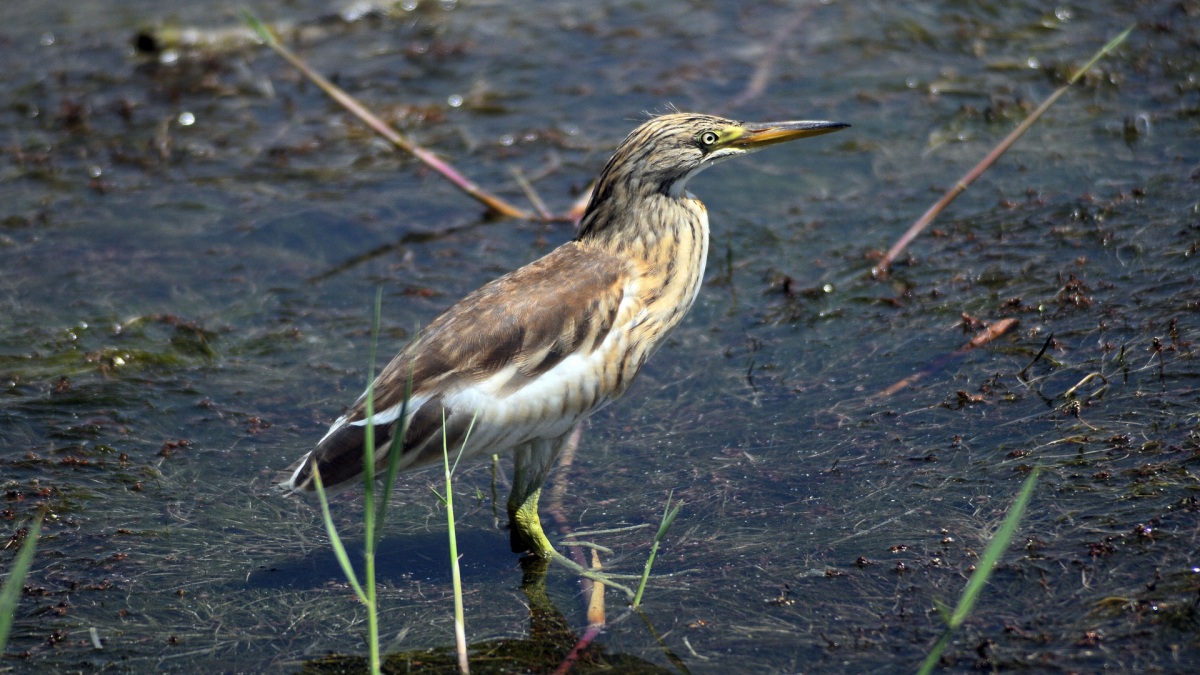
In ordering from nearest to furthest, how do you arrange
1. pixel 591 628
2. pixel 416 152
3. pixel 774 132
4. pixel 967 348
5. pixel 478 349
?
pixel 591 628, pixel 478 349, pixel 774 132, pixel 967 348, pixel 416 152

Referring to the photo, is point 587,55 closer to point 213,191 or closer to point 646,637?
point 213,191

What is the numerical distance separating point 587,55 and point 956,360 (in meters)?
4.04

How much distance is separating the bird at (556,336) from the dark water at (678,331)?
458 mm

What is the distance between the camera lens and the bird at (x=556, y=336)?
4.23m

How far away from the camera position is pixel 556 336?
433 centimetres

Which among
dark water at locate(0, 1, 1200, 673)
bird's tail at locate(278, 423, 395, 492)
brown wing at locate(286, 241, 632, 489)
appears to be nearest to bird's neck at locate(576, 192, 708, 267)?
brown wing at locate(286, 241, 632, 489)

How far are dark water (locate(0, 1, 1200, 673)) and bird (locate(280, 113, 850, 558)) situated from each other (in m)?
0.46

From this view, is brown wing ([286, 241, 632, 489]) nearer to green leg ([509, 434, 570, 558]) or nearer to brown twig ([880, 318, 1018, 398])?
green leg ([509, 434, 570, 558])

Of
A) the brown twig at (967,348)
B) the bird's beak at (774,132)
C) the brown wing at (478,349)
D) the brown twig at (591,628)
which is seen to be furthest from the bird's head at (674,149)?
the brown twig at (591,628)

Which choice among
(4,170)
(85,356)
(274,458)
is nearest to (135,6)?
(4,170)

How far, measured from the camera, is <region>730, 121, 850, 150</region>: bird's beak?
4742 millimetres

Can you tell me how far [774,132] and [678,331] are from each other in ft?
4.44

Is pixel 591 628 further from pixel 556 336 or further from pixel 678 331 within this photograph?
pixel 678 331

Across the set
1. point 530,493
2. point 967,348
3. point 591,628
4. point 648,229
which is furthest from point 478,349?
point 967,348
